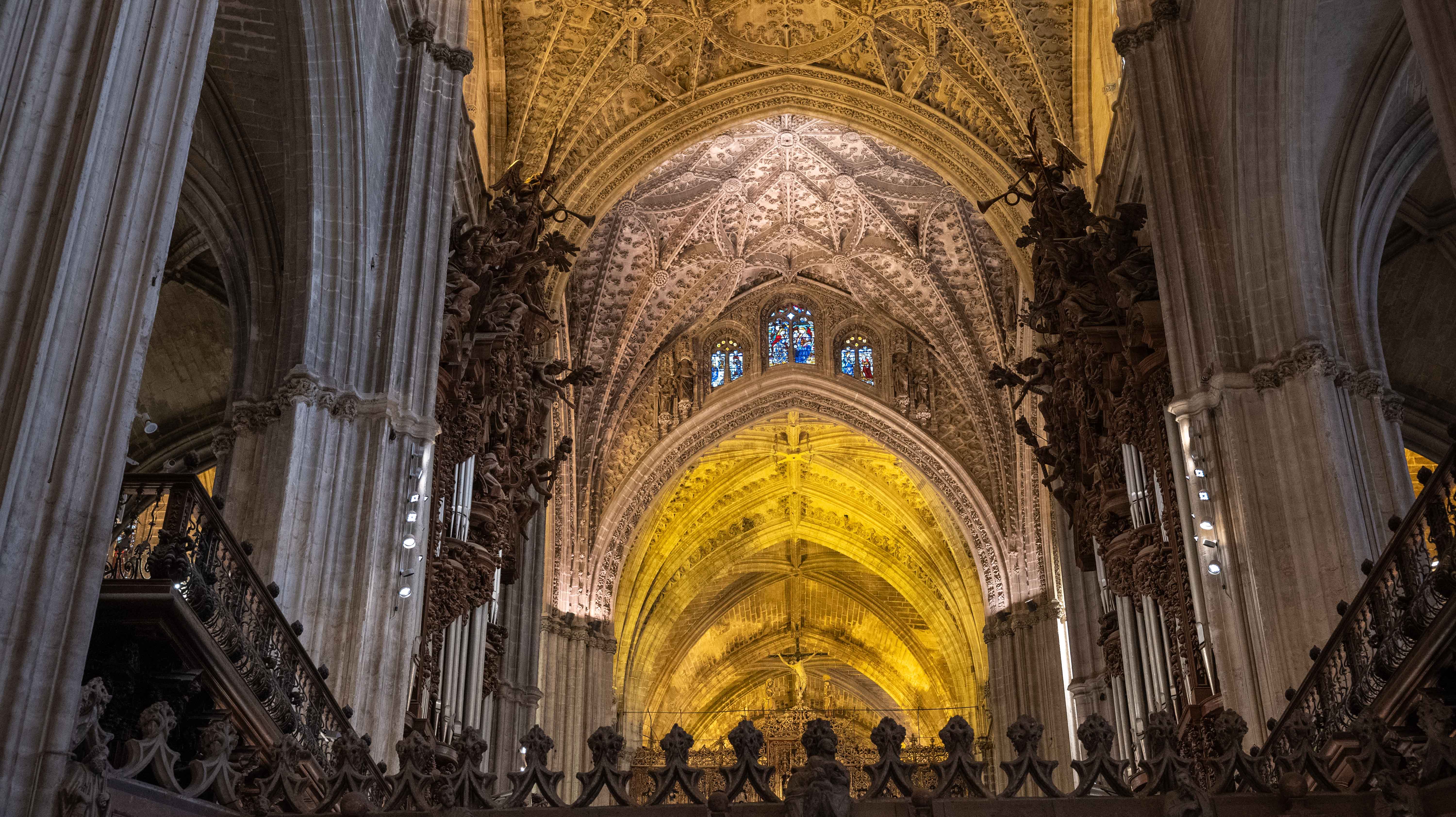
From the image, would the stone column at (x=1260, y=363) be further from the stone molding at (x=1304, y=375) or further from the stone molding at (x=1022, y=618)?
the stone molding at (x=1022, y=618)

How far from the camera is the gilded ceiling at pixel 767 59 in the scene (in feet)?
62.1

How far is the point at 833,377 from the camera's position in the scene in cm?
2538

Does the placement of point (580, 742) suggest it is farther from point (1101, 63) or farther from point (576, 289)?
point (1101, 63)

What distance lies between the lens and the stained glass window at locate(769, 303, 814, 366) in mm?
25641

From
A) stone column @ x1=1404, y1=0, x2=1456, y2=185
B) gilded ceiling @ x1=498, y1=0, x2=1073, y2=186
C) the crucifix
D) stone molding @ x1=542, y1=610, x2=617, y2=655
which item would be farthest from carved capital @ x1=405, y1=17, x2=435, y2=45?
the crucifix

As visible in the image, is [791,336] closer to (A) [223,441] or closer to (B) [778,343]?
(B) [778,343]

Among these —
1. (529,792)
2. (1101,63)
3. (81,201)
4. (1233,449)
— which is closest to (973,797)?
(529,792)

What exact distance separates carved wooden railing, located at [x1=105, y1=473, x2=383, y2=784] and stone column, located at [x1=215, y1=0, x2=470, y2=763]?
140 centimetres

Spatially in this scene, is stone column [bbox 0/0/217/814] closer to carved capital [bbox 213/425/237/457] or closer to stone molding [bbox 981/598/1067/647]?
carved capital [bbox 213/425/237/457]

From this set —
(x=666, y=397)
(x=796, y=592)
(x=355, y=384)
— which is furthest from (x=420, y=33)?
(x=796, y=592)

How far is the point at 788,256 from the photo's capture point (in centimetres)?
2488

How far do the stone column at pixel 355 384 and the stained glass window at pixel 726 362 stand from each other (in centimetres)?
1218

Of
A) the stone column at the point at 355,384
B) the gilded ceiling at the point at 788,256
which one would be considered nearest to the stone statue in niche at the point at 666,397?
the gilded ceiling at the point at 788,256

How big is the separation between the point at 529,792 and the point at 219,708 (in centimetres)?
216
